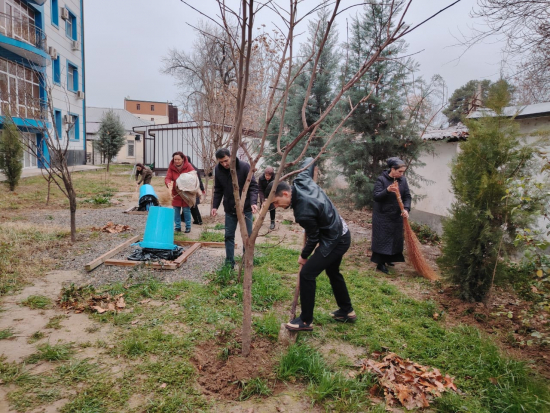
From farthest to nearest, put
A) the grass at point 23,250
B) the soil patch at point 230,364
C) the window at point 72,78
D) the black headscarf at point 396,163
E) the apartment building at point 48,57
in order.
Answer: the window at point 72,78, the apartment building at point 48,57, the black headscarf at point 396,163, the grass at point 23,250, the soil patch at point 230,364

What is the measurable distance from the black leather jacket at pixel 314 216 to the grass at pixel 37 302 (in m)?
2.88

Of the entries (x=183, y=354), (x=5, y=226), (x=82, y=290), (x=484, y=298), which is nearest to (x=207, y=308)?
(x=183, y=354)

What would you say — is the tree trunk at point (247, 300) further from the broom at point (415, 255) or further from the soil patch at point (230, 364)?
the broom at point (415, 255)

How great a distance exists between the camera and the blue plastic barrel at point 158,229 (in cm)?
547

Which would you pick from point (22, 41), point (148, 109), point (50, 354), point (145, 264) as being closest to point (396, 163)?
point (145, 264)

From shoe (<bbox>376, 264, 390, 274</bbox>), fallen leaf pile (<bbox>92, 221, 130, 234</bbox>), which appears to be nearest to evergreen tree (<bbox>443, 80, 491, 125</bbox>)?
shoe (<bbox>376, 264, 390, 274</bbox>)

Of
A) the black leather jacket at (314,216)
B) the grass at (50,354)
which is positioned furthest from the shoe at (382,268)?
the grass at (50,354)

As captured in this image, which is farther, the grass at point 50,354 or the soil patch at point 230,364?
the grass at point 50,354

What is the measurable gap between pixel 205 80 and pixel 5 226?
5.38 m

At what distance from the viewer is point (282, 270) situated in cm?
545

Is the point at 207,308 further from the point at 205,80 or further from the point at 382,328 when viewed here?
the point at 205,80

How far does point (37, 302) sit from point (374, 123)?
6.57 metres

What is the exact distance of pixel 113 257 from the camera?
18.2ft

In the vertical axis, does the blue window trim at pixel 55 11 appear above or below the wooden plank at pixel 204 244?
above
